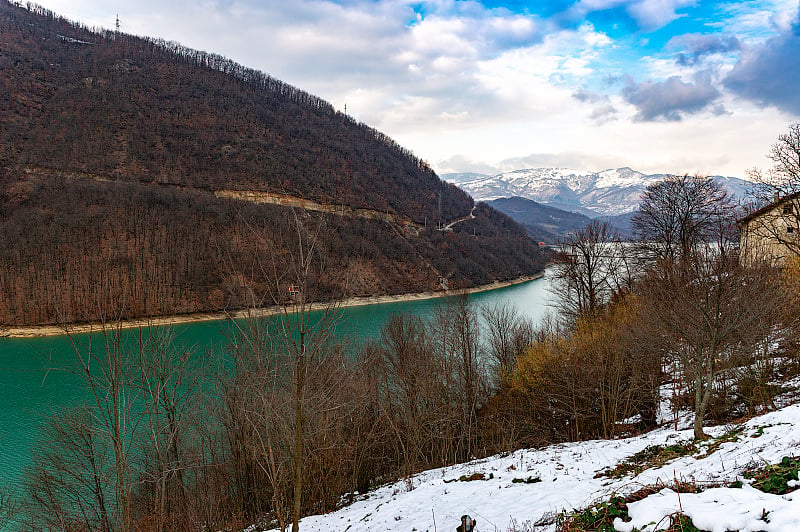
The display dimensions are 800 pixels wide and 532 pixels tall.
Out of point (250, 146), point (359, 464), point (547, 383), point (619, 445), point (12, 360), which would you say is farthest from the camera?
point (250, 146)

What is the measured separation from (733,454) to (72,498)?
17247mm

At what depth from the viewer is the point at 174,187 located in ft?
240

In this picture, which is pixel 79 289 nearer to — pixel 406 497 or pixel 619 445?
pixel 406 497

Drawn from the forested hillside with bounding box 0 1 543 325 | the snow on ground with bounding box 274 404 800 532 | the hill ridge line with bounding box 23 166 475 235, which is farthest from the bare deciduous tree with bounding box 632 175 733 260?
the hill ridge line with bounding box 23 166 475 235

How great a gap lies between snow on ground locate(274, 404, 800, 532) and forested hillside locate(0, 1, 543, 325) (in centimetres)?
1908

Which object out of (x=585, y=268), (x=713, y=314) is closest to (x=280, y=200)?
(x=585, y=268)

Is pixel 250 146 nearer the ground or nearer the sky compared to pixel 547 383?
nearer the sky

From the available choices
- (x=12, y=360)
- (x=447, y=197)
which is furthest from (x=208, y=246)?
(x=447, y=197)

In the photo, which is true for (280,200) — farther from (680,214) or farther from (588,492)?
(588,492)

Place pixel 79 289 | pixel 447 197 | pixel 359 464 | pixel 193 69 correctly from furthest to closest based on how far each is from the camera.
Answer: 1. pixel 447 197
2. pixel 193 69
3. pixel 79 289
4. pixel 359 464

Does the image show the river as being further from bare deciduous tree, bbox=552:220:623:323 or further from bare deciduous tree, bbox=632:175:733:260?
bare deciduous tree, bbox=632:175:733:260

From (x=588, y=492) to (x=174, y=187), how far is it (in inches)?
3193

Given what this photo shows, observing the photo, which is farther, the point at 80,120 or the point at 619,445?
the point at 80,120

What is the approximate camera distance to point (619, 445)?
10.3m
